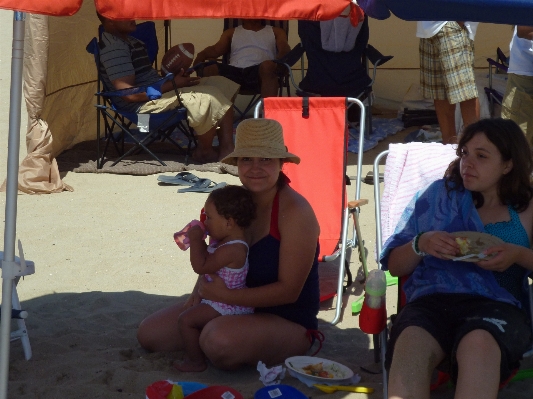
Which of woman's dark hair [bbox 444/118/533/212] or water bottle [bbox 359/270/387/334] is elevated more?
woman's dark hair [bbox 444/118/533/212]

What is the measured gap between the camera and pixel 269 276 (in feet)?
9.50

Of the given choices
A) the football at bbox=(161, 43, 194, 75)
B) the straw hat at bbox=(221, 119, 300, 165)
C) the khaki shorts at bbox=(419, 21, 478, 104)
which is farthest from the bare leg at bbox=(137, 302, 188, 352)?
the football at bbox=(161, 43, 194, 75)

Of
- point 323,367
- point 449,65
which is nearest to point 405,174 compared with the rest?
point 323,367

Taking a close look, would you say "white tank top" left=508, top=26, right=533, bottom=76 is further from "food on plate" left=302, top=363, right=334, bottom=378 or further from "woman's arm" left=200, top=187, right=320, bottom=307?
"food on plate" left=302, top=363, right=334, bottom=378

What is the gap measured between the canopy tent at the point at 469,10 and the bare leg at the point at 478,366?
927 millimetres

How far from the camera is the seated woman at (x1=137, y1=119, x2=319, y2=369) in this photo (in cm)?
282

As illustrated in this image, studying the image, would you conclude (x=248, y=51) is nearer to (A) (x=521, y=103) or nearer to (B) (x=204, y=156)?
(B) (x=204, y=156)

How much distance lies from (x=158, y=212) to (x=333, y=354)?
7.79ft

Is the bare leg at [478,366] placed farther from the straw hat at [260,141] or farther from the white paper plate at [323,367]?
the straw hat at [260,141]

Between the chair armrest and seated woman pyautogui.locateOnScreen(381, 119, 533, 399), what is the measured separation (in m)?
4.28

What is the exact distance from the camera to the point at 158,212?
519cm

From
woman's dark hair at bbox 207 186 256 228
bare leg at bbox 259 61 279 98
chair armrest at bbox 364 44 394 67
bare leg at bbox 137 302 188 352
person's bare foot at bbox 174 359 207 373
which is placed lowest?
person's bare foot at bbox 174 359 207 373

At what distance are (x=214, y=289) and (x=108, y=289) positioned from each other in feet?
3.72

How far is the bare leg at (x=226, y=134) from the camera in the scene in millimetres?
6762
